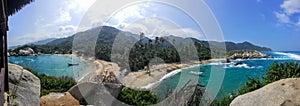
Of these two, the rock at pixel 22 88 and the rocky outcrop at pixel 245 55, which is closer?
the rock at pixel 22 88

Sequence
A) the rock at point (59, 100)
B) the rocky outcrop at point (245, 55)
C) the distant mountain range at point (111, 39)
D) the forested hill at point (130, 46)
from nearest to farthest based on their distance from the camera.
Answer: the rock at point (59, 100)
the distant mountain range at point (111, 39)
the forested hill at point (130, 46)
the rocky outcrop at point (245, 55)

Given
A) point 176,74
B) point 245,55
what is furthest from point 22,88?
point 245,55

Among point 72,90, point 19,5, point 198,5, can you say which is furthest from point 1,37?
point 198,5

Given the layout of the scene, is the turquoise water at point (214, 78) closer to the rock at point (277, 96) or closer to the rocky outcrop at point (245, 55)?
the rock at point (277, 96)

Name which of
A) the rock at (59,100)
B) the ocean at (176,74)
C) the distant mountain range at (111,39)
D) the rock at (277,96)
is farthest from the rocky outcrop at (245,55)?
the rock at (277,96)

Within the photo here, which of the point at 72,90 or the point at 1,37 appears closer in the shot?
the point at 1,37

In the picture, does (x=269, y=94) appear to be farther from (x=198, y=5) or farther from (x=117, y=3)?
(x=117, y=3)
